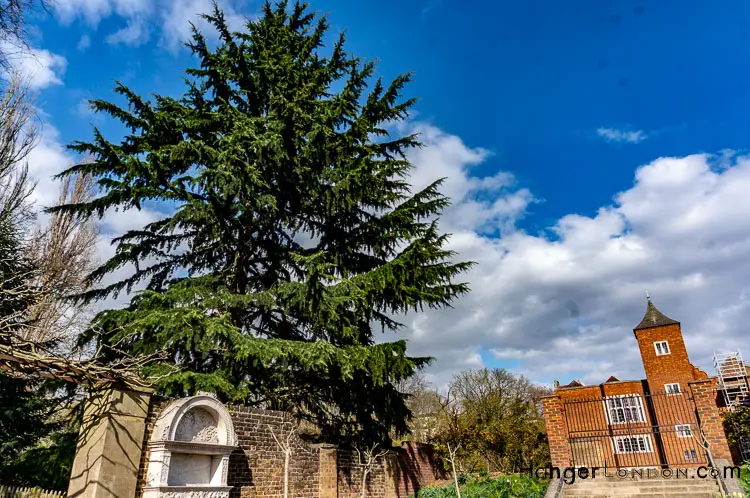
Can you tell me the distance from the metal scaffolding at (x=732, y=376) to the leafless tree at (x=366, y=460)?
2142cm

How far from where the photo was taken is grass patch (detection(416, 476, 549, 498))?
10.4 meters

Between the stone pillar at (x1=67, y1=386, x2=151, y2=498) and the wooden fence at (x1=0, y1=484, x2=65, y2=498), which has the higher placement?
the stone pillar at (x1=67, y1=386, x2=151, y2=498)

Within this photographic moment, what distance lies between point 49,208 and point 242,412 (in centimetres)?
690

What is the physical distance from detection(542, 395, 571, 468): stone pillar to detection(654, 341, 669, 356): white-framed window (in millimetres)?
17847

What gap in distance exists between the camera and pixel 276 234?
1333cm

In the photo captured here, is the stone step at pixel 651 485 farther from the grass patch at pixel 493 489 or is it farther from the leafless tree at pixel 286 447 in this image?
the leafless tree at pixel 286 447

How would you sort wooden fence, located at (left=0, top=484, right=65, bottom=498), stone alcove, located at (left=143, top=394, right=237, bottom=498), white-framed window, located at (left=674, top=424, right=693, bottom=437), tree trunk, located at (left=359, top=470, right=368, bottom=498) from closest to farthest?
1. wooden fence, located at (left=0, top=484, right=65, bottom=498)
2. stone alcove, located at (left=143, top=394, right=237, bottom=498)
3. tree trunk, located at (left=359, top=470, right=368, bottom=498)
4. white-framed window, located at (left=674, top=424, right=693, bottom=437)

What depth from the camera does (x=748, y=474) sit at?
37.5 feet

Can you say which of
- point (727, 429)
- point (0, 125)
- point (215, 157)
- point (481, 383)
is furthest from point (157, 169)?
point (481, 383)

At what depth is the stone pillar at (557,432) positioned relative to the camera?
1211 centimetres

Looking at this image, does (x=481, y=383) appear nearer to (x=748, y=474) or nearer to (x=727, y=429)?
(x=727, y=429)

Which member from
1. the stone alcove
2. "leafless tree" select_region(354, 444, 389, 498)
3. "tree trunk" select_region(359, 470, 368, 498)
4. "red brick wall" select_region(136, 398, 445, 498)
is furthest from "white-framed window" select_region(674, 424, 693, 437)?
the stone alcove

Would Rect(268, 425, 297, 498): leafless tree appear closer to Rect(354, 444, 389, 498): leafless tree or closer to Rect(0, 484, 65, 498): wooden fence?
Rect(354, 444, 389, 498): leafless tree

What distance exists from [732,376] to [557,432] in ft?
60.5
